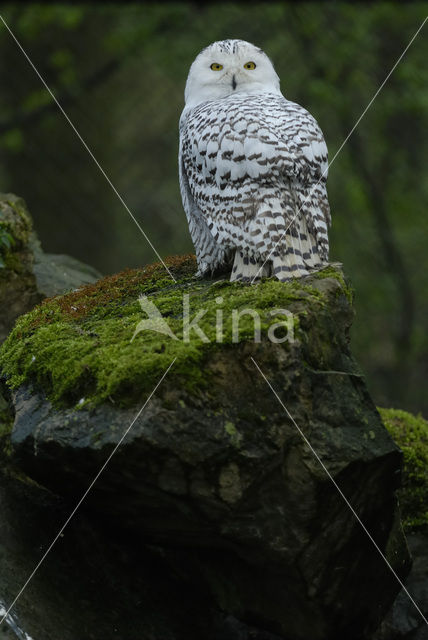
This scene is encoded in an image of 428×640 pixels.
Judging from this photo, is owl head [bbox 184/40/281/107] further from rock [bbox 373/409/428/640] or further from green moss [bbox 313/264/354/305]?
rock [bbox 373/409/428/640]

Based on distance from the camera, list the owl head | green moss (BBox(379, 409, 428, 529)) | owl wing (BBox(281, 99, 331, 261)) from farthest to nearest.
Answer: the owl head → green moss (BBox(379, 409, 428, 529)) → owl wing (BBox(281, 99, 331, 261))

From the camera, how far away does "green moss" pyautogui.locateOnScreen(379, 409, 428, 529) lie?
4.30 m

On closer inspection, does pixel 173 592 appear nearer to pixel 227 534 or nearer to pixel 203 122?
pixel 227 534

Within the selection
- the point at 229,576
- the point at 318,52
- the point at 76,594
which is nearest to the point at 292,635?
the point at 229,576

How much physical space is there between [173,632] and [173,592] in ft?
0.72

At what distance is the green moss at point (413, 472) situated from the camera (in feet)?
14.1

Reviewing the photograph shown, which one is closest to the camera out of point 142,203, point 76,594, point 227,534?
point 227,534

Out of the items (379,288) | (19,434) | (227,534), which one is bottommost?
(227,534)

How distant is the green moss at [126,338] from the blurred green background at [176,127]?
627 centimetres

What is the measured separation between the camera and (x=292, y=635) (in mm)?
3486

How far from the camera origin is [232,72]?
4488 millimetres

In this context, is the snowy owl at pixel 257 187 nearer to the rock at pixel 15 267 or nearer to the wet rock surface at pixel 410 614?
the rock at pixel 15 267

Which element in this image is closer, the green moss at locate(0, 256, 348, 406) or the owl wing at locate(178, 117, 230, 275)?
the green moss at locate(0, 256, 348, 406)

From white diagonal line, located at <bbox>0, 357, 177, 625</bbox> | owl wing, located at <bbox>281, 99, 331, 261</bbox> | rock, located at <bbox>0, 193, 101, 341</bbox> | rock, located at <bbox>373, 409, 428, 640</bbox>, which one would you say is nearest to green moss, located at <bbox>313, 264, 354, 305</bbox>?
owl wing, located at <bbox>281, 99, 331, 261</bbox>
